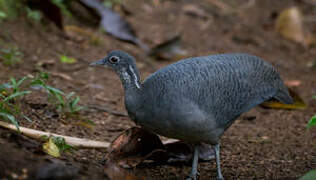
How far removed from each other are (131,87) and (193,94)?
0.51 metres

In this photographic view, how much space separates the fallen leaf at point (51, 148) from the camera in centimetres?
331

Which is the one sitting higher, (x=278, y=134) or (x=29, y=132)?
(x=29, y=132)

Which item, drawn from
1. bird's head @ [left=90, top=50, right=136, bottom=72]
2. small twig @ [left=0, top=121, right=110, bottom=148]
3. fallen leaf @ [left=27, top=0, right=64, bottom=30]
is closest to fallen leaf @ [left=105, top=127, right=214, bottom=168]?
small twig @ [left=0, top=121, right=110, bottom=148]

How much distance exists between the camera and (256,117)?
564cm

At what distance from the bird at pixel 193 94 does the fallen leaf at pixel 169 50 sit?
10.7 feet

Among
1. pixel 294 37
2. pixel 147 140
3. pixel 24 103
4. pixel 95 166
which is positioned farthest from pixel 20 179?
pixel 294 37

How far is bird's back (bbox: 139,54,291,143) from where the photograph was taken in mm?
3467

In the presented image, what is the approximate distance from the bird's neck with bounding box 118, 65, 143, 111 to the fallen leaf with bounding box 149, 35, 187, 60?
3.49 meters

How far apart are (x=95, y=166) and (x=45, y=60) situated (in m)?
3.04

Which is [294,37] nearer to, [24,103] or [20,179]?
[24,103]

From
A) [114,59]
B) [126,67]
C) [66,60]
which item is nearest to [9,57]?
[66,60]

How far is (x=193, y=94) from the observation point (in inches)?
140

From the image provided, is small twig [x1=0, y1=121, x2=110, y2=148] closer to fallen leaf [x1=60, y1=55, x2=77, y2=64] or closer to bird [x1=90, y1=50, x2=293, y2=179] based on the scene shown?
bird [x1=90, y1=50, x2=293, y2=179]

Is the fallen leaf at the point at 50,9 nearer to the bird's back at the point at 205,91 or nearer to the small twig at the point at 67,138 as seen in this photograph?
the small twig at the point at 67,138
